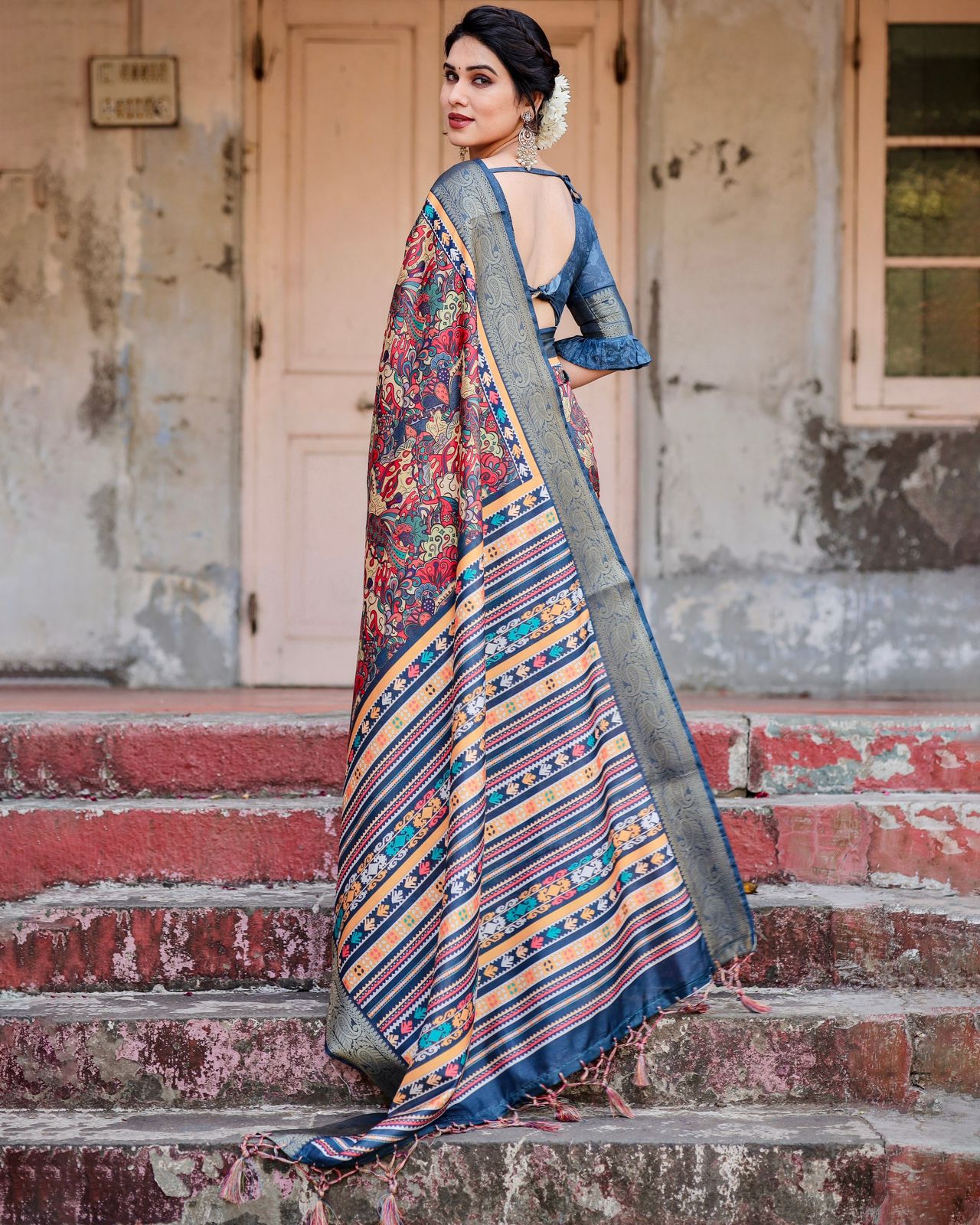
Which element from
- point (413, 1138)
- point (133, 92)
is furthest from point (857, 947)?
point (133, 92)

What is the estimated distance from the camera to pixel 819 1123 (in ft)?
7.96

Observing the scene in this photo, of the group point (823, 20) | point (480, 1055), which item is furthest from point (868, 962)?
point (823, 20)

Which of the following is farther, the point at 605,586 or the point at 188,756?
the point at 188,756

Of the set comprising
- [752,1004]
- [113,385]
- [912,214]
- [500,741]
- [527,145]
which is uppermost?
[912,214]

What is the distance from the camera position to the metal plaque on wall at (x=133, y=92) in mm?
4934

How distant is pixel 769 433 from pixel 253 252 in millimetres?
1979

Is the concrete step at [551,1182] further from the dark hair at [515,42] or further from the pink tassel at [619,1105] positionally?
the dark hair at [515,42]

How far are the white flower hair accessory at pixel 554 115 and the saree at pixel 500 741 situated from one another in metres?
0.17

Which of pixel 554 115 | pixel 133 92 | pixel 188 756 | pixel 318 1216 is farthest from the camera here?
pixel 133 92

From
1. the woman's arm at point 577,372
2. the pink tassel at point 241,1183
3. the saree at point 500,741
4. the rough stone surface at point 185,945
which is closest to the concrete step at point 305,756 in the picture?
the rough stone surface at point 185,945

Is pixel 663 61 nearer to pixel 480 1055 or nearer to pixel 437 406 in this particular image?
pixel 437 406

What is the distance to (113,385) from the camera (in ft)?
16.4

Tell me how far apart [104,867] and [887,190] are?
3646mm

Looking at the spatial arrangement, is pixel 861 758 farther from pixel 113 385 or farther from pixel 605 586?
pixel 113 385
